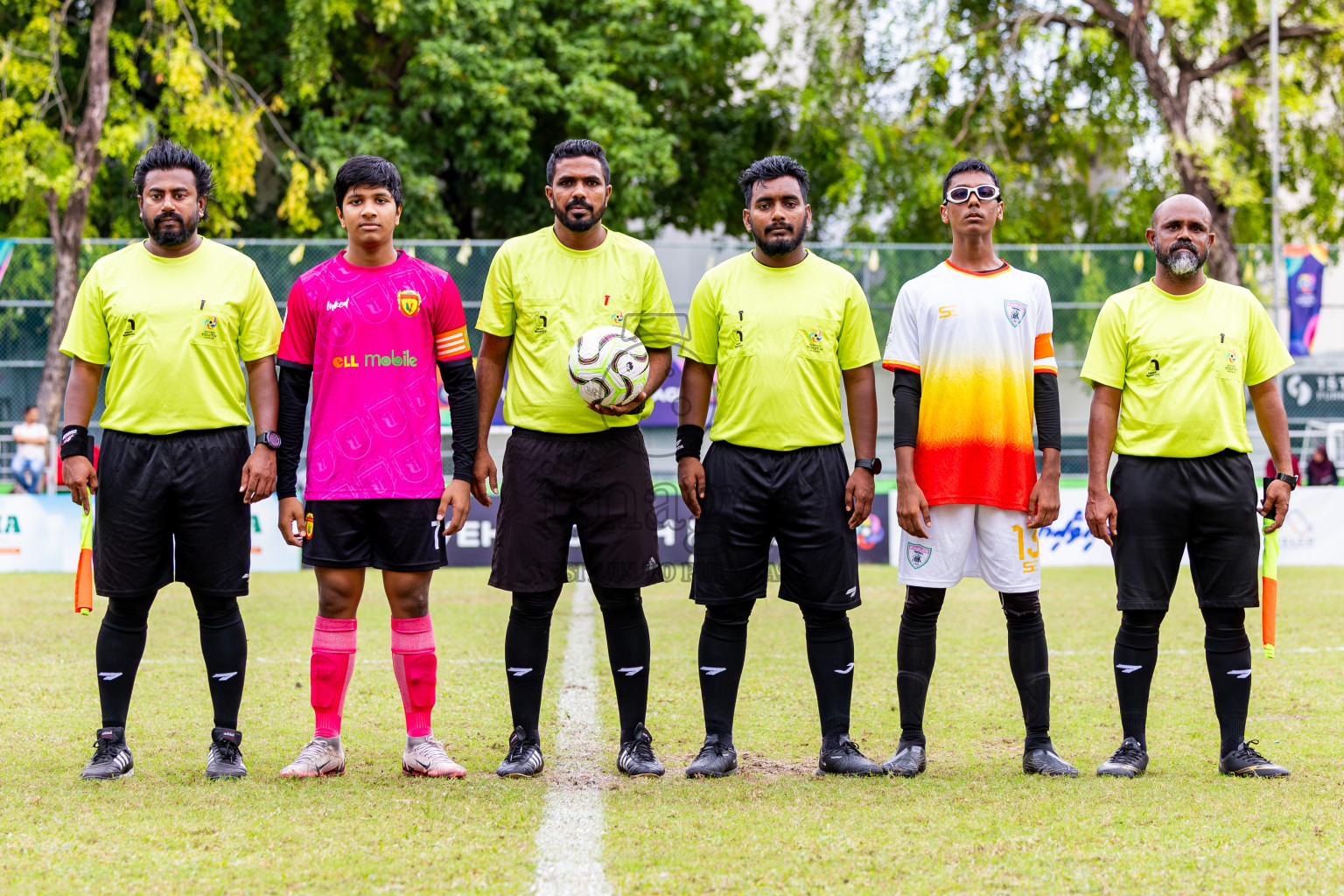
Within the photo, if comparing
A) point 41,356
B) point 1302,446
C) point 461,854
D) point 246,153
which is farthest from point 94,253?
point 1302,446

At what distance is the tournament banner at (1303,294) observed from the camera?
18203 millimetres

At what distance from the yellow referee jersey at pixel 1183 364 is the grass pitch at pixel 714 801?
3.95 feet

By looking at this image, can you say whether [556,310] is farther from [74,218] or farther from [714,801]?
[74,218]

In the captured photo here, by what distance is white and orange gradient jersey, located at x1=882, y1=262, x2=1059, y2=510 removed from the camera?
4730mm

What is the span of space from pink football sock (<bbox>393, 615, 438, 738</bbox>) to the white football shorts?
1.73 metres

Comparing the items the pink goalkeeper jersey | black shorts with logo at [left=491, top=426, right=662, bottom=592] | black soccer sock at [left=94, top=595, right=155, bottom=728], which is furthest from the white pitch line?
black soccer sock at [left=94, top=595, right=155, bottom=728]

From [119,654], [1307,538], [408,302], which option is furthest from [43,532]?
[1307,538]

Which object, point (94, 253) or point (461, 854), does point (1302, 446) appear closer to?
point (94, 253)

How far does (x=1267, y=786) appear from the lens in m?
4.46

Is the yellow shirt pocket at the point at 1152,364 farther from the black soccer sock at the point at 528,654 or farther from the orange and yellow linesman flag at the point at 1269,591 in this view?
the black soccer sock at the point at 528,654

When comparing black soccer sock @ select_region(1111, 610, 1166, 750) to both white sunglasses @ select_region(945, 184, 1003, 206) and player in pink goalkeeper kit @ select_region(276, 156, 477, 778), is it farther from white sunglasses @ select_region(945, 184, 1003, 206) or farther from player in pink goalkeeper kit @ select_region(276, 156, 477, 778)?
player in pink goalkeeper kit @ select_region(276, 156, 477, 778)

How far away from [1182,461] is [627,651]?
2.10m

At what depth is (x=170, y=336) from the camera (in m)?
4.62

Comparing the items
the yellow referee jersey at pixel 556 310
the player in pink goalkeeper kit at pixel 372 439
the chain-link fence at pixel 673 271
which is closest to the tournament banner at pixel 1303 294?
the chain-link fence at pixel 673 271
